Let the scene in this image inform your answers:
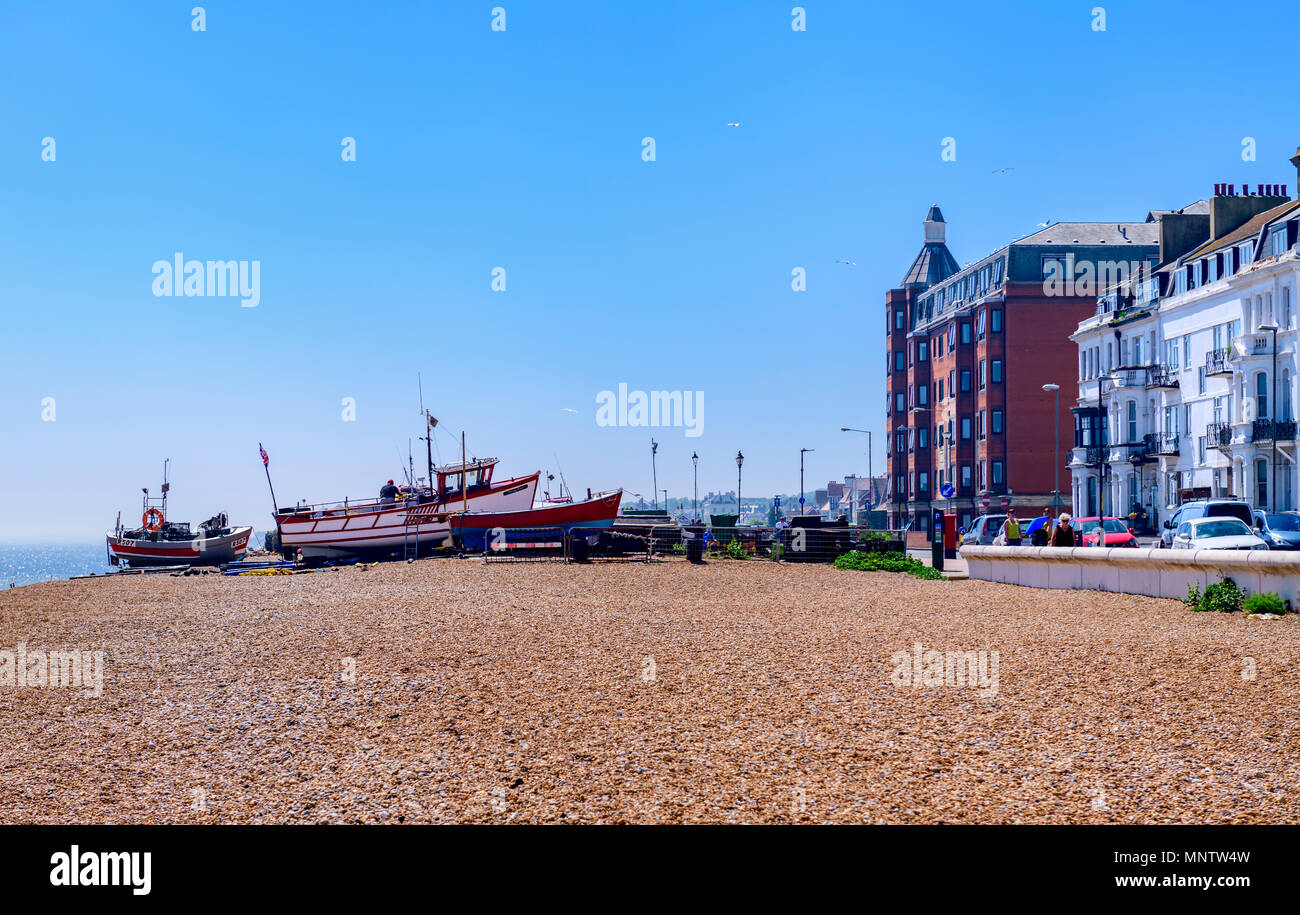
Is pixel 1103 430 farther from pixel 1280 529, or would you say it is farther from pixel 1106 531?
pixel 1280 529

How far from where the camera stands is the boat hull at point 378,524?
5772 cm

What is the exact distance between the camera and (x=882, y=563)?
36906 mm

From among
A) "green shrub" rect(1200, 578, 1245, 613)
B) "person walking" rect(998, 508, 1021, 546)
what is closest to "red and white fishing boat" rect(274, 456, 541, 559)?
"person walking" rect(998, 508, 1021, 546)

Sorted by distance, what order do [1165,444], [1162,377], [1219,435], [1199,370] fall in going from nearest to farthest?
[1219,435] → [1199,370] → [1165,444] → [1162,377]

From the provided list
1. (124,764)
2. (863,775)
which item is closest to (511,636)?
(124,764)

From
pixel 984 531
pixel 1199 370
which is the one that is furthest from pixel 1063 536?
pixel 1199 370

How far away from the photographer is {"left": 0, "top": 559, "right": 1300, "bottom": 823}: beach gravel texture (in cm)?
811

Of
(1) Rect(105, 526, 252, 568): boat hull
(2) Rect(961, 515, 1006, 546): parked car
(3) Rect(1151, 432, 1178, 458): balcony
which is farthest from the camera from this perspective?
(1) Rect(105, 526, 252, 568): boat hull

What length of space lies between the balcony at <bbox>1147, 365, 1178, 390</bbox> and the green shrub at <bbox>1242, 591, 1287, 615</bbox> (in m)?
43.6

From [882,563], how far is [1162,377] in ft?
98.3

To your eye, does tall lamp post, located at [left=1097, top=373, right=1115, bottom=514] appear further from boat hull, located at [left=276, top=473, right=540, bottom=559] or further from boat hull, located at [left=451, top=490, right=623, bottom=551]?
boat hull, located at [left=276, top=473, right=540, bottom=559]
